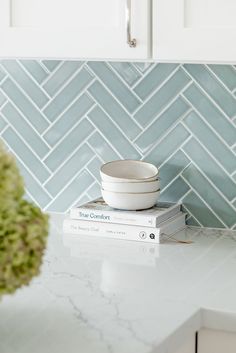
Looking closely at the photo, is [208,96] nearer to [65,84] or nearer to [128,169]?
[128,169]

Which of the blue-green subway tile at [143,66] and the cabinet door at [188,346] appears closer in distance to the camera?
the cabinet door at [188,346]

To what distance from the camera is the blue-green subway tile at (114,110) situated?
8.04 ft

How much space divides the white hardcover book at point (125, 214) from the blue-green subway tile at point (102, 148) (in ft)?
0.67

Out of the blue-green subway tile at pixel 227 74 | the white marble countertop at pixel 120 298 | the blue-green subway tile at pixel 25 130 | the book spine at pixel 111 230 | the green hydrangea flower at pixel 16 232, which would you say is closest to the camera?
the green hydrangea flower at pixel 16 232

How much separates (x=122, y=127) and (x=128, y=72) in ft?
0.59

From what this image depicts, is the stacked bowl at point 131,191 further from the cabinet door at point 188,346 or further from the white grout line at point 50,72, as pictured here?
the cabinet door at point 188,346

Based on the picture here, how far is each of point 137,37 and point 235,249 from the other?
67cm

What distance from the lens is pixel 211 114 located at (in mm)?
2336

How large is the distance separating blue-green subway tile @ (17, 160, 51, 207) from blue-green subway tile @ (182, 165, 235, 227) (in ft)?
1.75

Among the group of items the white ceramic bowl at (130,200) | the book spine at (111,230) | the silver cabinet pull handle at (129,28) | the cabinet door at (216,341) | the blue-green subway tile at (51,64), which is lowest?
the cabinet door at (216,341)

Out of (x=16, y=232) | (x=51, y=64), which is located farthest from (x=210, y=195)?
(x=16, y=232)

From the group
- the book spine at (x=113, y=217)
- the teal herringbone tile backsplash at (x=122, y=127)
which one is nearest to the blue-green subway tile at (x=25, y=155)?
the teal herringbone tile backsplash at (x=122, y=127)

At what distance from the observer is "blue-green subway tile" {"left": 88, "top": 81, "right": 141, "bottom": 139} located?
A: 2.45m

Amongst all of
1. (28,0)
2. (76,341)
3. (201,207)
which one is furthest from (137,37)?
(76,341)
